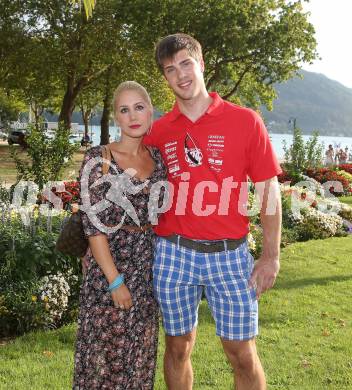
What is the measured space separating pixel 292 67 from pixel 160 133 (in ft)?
116

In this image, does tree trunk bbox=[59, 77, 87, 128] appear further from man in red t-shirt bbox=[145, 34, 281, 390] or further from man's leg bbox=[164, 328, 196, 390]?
man's leg bbox=[164, 328, 196, 390]

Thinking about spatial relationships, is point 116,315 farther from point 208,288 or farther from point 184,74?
point 184,74

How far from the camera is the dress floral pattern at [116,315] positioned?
3486mm

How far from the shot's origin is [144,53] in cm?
3162

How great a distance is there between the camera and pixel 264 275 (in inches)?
138

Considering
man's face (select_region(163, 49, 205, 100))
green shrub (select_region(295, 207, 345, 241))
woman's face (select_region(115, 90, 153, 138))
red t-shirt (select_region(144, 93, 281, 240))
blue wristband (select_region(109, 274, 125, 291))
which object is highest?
man's face (select_region(163, 49, 205, 100))

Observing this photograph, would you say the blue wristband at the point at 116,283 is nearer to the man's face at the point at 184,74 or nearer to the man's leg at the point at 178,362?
the man's leg at the point at 178,362

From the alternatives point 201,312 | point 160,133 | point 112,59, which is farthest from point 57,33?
point 160,133

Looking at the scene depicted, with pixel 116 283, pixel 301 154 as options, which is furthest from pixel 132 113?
pixel 301 154

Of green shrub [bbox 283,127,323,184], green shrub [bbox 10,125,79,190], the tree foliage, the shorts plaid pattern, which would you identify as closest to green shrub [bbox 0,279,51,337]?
the shorts plaid pattern

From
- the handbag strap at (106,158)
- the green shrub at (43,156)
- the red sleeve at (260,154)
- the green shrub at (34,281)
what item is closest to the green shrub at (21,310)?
the green shrub at (34,281)

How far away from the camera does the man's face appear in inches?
140

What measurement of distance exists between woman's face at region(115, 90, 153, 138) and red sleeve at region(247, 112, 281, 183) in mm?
734

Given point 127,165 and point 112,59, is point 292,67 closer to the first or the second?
point 112,59
